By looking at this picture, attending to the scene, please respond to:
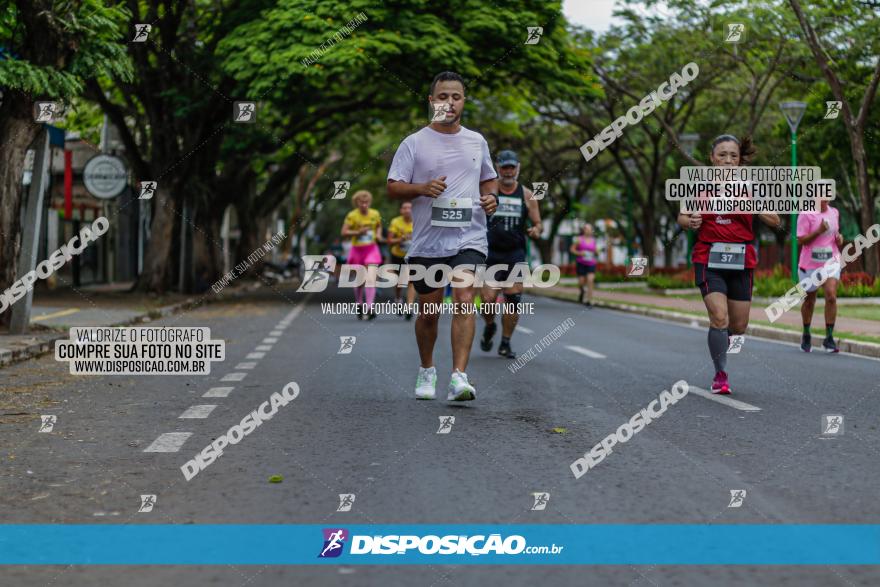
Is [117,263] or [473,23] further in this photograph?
[117,263]

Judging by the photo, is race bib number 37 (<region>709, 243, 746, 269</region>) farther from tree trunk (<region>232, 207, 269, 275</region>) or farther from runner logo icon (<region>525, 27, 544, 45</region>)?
tree trunk (<region>232, 207, 269, 275</region>)

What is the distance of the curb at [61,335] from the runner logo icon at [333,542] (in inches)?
309

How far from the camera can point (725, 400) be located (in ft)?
27.9

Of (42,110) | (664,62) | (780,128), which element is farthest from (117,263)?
(42,110)

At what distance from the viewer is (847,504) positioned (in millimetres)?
5008

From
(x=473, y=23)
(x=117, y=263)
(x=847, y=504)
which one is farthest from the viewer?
(x=117, y=263)

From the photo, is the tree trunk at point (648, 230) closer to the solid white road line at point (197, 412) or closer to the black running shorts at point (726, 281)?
the black running shorts at point (726, 281)

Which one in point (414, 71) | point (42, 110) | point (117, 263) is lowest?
point (117, 263)

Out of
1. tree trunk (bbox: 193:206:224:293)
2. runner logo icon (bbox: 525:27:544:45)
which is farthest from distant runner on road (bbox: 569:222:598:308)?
tree trunk (bbox: 193:206:224:293)

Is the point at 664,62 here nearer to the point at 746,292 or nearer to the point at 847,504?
the point at 746,292

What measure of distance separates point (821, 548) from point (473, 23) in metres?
19.9

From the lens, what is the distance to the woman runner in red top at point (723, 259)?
347 inches

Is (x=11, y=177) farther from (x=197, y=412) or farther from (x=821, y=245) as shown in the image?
(x=821, y=245)

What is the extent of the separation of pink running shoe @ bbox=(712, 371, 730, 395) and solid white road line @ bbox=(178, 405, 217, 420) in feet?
12.0
